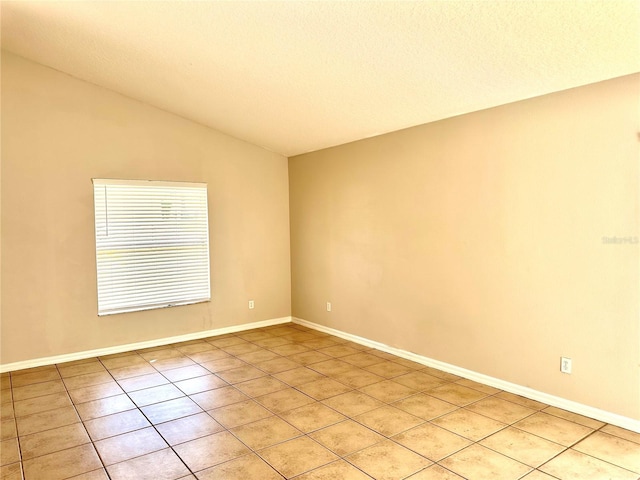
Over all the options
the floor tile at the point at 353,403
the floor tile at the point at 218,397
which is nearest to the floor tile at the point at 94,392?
the floor tile at the point at 218,397

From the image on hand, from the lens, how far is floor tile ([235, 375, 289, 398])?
3.53 m

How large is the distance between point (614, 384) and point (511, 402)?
70 cm

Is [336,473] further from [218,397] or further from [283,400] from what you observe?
[218,397]

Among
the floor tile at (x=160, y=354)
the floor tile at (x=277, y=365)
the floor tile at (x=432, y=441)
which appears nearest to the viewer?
the floor tile at (x=432, y=441)

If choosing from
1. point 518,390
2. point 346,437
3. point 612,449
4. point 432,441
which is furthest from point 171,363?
point 612,449

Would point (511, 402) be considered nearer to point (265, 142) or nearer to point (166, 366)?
point (166, 366)

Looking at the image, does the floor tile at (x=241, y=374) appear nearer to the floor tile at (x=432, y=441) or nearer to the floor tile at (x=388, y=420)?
the floor tile at (x=388, y=420)

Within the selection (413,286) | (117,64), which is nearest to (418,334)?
(413,286)

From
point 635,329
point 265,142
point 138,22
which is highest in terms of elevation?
point 138,22

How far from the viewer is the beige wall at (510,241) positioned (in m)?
2.80

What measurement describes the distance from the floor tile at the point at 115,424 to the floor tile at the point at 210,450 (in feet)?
1.66

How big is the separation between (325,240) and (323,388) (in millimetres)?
2189

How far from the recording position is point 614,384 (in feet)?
9.26

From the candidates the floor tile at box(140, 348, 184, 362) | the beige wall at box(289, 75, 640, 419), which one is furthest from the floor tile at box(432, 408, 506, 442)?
the floor tile at box(140, 348, 184, 362)
